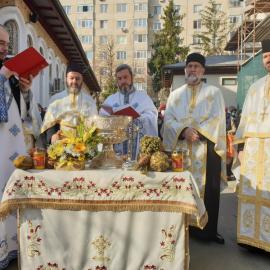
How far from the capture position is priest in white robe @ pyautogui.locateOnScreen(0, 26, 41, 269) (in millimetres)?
3748

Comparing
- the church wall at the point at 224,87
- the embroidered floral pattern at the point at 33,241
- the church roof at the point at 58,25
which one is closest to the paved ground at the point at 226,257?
the embroidered floral pattern at the point at 33,241

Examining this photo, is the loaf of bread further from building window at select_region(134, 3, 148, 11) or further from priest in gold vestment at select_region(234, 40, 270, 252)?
building window at select_region(134, 3, 148, 11)

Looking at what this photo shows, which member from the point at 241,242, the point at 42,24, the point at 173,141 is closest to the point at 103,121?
the point at 173,141

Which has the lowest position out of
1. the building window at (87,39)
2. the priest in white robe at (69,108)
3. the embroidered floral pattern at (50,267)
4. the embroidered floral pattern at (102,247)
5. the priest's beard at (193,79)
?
the embroidered floral pattern at (50,267)

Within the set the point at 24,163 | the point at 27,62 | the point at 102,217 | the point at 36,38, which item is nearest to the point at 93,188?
the point at 102,217

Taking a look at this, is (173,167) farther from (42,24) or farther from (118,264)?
(42,24)

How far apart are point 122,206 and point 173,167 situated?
0.52 metres

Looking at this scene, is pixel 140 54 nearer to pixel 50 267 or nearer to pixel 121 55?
pixel 121 55

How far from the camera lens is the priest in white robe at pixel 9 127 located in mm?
3748

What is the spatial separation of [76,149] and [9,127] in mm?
959

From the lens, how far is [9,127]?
3910mm

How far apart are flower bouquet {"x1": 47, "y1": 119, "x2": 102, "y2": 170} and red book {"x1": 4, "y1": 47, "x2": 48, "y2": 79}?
70cm

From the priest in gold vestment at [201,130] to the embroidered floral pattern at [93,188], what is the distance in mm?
1324

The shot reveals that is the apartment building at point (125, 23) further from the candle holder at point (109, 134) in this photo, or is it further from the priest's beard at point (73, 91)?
the candle holder at point (109, 134)
